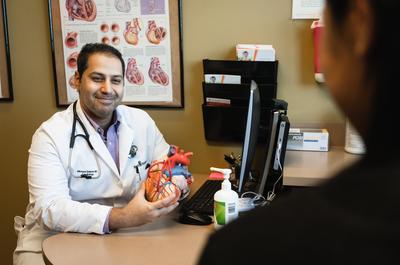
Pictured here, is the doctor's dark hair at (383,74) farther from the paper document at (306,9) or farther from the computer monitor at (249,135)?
the paper document at (306,9)

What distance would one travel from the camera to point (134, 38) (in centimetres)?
231

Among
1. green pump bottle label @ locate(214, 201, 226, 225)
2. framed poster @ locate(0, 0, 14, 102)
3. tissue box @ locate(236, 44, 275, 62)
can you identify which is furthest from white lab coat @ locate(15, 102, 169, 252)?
framed poster @ locate(0, 0, 14, 102)

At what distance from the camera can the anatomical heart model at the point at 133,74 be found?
2.34 metres

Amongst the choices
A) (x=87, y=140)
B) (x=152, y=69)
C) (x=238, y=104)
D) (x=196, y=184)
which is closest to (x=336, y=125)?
(x=238, y=104)

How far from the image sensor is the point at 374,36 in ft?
1.38

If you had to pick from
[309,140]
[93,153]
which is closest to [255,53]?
[309,140]

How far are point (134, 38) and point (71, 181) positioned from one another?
92 cm

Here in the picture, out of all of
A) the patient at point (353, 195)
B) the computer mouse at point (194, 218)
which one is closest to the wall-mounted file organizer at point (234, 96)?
the computer mouse at point (194, 218)

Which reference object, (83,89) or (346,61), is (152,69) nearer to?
(83,89)

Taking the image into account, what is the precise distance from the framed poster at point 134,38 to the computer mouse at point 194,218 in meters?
0.90

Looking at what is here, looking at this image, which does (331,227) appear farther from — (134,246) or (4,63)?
(4,63)

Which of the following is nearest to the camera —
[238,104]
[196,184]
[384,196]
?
[384,196]

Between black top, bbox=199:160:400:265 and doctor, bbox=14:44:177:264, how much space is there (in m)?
1.03

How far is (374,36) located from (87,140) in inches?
58.2
